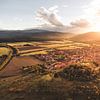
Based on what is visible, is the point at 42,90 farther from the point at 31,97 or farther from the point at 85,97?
the point at 85,97

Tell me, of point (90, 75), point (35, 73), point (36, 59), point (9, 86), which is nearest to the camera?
point (9, 86)

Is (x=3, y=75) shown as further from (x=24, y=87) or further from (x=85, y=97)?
(x=85, y=97)

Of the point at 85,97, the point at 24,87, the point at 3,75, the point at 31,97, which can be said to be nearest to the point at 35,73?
the point at 3,75

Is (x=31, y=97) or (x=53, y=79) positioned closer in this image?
(x=31, y=97)

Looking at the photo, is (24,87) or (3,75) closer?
(24,87)

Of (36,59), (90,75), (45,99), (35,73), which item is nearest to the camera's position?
(45,99)

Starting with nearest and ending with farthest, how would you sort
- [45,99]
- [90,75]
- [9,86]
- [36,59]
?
[45,99], [9,86], [90,75], [36,59]

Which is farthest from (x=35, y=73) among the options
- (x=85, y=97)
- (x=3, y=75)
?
(x=85, y=97)

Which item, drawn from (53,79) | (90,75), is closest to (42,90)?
(53,79)

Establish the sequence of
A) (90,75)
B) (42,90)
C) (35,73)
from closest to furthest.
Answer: (42,90) < (90,75) < (35,73)
